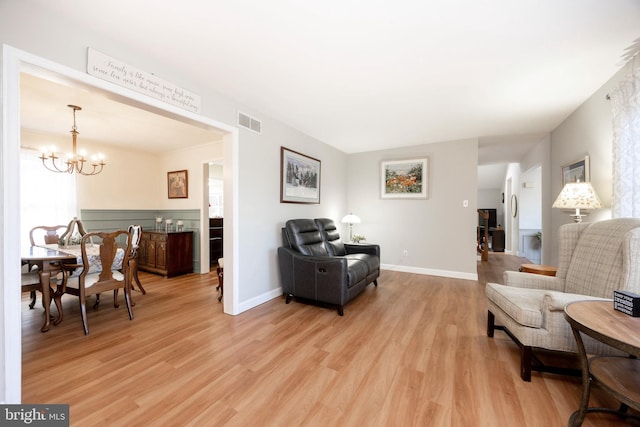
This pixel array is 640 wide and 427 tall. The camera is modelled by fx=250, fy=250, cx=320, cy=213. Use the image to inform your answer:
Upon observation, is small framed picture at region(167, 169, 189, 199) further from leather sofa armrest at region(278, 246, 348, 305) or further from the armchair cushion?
the armchair cushion

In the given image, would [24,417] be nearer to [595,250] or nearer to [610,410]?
[610,410]

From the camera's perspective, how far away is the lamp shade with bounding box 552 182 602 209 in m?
2.34

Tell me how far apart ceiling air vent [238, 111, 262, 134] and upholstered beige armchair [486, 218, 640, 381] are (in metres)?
2.95

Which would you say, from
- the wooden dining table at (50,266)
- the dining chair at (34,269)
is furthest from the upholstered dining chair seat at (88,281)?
A: the dining chair at (34,269)

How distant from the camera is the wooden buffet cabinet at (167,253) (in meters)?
4.25

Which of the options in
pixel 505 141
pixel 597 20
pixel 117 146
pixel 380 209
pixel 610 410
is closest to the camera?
pixel 610 410

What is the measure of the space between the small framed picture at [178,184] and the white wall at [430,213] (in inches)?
131

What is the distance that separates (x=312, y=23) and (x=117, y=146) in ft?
15.5

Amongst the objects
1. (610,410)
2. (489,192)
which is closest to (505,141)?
(610,410)

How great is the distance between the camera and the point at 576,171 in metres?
2.97

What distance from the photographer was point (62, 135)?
4.00m

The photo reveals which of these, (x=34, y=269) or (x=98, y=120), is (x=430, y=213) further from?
(x=34, y=269)

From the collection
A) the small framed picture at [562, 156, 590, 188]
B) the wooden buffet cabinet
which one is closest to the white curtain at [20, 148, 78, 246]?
the wooden buffet cabinet

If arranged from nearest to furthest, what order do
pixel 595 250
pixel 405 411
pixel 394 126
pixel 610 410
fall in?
pixel 610 410, pixel 405 411, pixel 595 250, pixel 394 126
